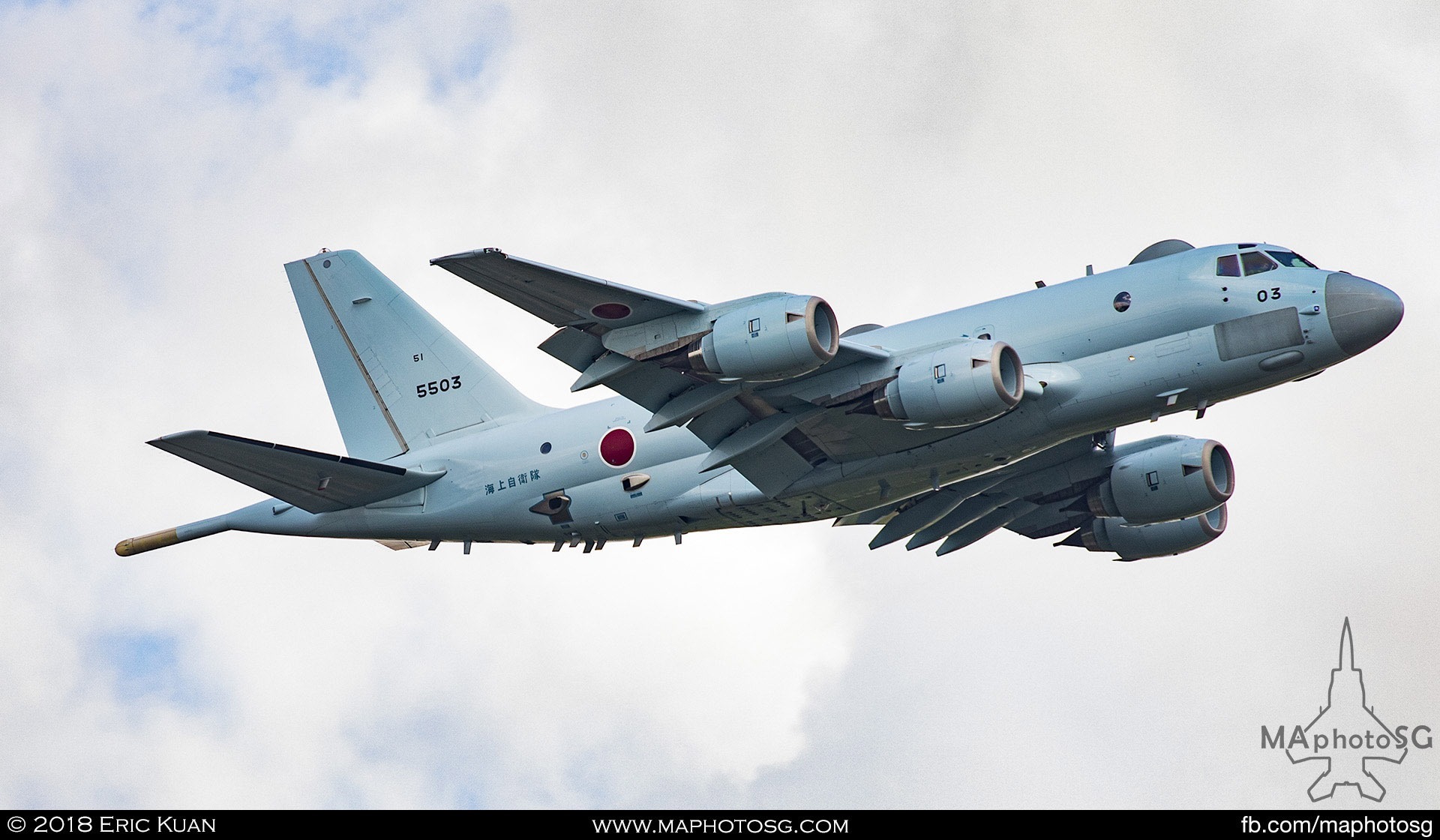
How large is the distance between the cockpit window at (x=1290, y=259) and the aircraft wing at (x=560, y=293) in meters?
12.6

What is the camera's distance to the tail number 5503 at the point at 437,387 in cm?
4475

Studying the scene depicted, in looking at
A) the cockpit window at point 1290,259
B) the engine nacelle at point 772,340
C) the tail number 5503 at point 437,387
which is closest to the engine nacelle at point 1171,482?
the cockpit window at point 1290,259

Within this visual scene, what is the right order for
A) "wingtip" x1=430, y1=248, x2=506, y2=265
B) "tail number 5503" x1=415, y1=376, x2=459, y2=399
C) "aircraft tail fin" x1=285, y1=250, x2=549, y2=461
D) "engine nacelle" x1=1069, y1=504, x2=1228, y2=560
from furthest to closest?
"engine nacelle" x1=1069, y1=504, x2=1228, y2=560
"tail number 5503" x1=415, y1=376, x2=459, y2=399
"aircraft tail fin" x1=285, y1=250, x2=549, y2=461
"wingtip" x1=430, y1=248, x2=506, y2=265

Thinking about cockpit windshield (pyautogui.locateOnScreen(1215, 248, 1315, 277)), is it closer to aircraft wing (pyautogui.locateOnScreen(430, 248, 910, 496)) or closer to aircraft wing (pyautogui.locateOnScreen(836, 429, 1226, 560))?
aircraft wing (pyautogui.locateOnScreen(430, 248, 910, 496))

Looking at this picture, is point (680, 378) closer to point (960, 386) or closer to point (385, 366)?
point (960, 386)

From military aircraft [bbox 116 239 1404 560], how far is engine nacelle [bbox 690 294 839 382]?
0.15 ft

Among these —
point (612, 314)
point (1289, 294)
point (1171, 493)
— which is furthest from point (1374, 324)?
point (612, 314)

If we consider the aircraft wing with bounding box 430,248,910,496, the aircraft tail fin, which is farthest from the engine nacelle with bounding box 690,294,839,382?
the aircraft tail fin

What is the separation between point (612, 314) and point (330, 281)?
1631 centimetres

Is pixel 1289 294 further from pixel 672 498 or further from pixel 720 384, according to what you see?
pixel 672 498

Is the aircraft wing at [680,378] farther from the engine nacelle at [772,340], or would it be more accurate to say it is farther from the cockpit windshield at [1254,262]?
the cockpit windshield at [1254,262]

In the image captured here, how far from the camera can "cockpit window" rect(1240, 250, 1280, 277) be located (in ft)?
116

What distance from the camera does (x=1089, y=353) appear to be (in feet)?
117

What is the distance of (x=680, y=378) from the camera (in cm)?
3519
